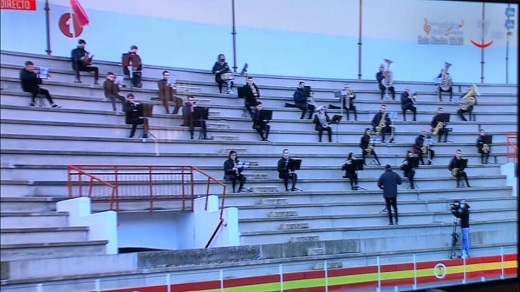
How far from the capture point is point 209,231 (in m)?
4.32

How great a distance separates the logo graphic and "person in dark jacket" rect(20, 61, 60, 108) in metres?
0.31

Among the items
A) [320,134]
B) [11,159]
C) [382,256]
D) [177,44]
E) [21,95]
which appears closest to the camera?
[11,159]

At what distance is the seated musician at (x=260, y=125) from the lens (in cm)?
498

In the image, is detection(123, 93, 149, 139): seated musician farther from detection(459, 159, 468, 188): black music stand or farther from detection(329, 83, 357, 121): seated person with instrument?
detection(459, 159, 468, 188): black music stand

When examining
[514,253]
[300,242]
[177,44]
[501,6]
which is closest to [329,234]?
[300,242]

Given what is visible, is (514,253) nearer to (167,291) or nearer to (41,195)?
(167,291)

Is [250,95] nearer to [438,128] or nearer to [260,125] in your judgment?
[260,125]

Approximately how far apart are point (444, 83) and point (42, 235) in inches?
148

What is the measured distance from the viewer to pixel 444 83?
18.6 ft

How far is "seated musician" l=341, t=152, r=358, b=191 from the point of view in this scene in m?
5.09

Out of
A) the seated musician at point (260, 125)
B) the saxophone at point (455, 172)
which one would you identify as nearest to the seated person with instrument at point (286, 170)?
the seated musician at point (260, 125)

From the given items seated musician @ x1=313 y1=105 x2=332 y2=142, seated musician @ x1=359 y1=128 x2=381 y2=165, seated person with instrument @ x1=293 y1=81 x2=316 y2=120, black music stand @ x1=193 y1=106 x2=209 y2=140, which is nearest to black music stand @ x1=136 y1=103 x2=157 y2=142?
black music stand @ x1=193 y1=106 x2=209 y2=140

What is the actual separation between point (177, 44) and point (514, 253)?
9.54 feet

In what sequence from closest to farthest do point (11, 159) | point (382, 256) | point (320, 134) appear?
point (11, 159) < point (382, 256) < point (320, 134)
